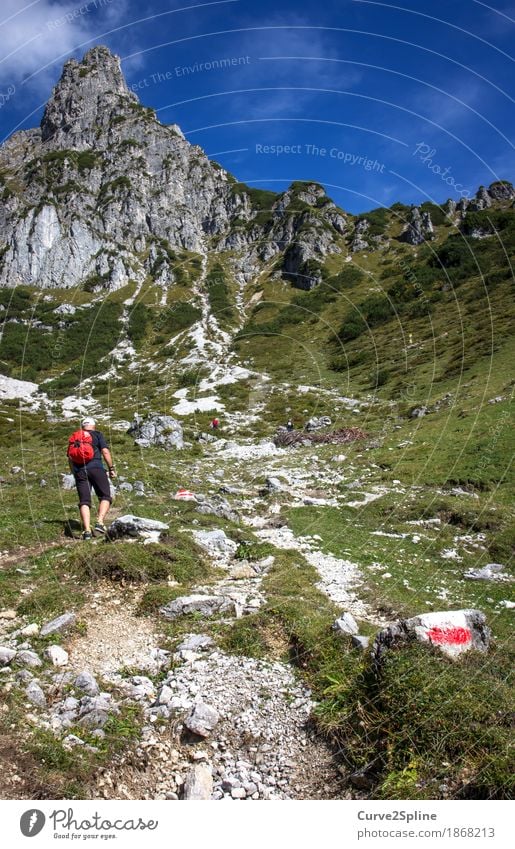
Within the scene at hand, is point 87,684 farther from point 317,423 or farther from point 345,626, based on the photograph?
point 317,423

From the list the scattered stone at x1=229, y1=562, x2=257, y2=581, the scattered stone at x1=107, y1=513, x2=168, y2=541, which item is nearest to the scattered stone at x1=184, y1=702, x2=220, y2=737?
the scattered stone at x1=229, y1=562, x2=257, y2=581

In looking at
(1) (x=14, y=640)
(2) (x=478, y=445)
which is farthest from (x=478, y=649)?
(2) (x=478, y=445)

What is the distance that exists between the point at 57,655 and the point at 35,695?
88 cm

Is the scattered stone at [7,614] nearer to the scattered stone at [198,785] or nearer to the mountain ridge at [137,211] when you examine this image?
the scattered stone at [198,785]

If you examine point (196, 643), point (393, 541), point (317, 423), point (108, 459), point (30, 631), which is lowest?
point (393, 541)

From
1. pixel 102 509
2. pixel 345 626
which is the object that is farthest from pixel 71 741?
pixel 102 509

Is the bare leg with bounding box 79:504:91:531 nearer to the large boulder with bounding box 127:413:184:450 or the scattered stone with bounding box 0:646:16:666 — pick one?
the scattered stone with bounding box 0:646:16:666

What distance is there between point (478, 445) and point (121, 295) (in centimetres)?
12200

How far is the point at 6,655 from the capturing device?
6.06 meters

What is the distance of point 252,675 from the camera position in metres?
6.25

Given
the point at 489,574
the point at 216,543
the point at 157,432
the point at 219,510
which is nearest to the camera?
the point at 489,574

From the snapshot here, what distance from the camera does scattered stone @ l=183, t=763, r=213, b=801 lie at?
4.45m

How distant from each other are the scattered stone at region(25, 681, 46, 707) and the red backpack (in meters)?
6.29
